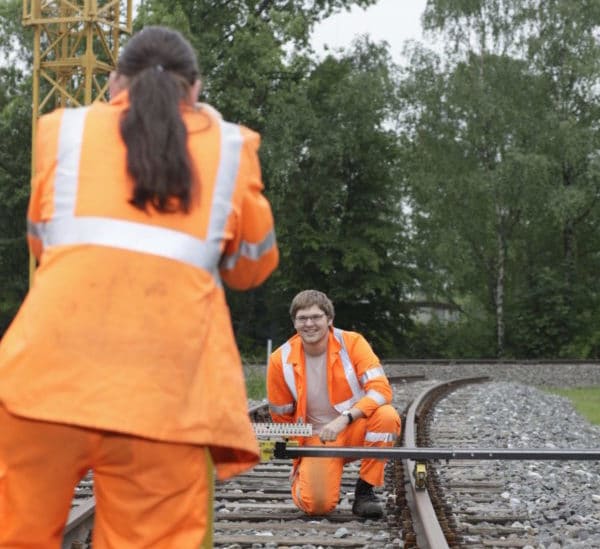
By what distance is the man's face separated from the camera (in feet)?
19.3

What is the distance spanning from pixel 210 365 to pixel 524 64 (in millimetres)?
37954

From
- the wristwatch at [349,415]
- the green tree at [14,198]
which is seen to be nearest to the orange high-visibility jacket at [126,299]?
the wristwatch at [349,415]

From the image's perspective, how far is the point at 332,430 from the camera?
19.0ft

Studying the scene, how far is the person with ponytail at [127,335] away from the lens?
2.44 meters

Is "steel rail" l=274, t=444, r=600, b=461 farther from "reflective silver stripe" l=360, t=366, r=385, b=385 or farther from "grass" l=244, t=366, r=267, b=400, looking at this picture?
"grass" l=244, t=366, r=267, b=400

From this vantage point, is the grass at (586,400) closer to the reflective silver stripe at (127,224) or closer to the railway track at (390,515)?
the railway track at (390,515)

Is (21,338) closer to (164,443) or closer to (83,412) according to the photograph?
(83,412)

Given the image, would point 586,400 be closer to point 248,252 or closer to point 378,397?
point 378,397

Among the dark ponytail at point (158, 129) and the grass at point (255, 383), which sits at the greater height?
the dark ponytail at point (158, 129)

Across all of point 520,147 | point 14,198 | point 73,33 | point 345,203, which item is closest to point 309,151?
point 345,203

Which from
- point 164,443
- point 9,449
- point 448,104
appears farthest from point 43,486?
point 448,104

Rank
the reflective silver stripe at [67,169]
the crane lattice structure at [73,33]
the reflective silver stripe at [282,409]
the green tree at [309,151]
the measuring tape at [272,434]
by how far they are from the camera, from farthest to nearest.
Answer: the green tree at [309,151] → the crane lattice structure at [73,33] → the reflective silver stripe at [282,409] → the measuring tape at [272,434] → the reflective silver stripe at [67,169]

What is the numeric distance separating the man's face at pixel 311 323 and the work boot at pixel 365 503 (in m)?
0.82

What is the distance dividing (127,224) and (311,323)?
3419mm
